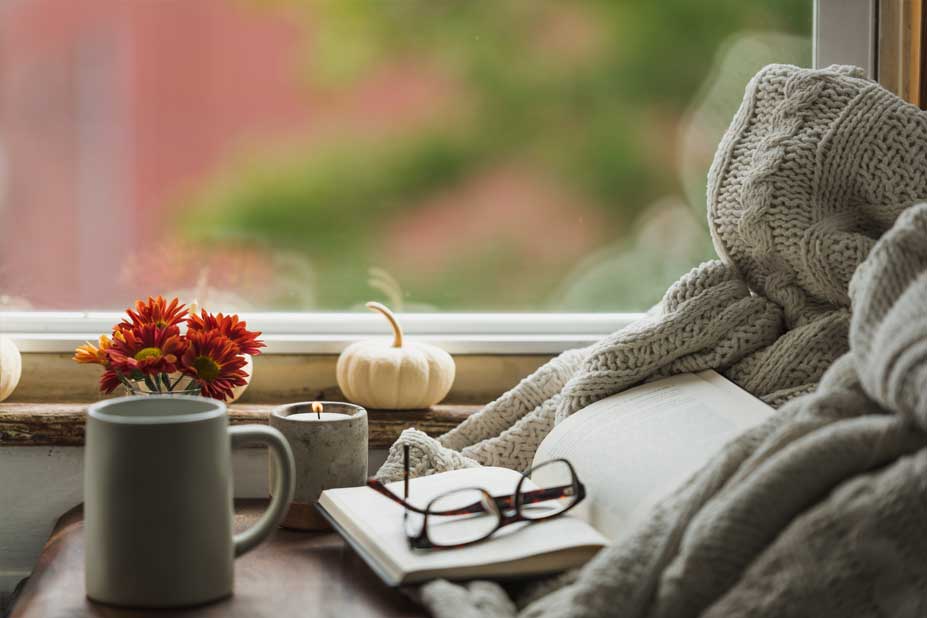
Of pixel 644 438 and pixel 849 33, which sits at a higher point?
pixel 849 33

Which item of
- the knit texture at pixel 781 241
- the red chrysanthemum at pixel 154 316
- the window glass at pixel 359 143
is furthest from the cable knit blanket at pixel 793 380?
the window glass at pixel 359 143

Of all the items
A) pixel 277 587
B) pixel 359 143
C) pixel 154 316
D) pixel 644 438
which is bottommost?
pixel 277 587

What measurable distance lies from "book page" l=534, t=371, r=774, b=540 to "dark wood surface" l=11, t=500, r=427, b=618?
0.63 ft

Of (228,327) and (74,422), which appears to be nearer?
(228,327)

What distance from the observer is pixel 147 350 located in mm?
1048

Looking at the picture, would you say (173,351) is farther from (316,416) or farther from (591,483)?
(591,483)

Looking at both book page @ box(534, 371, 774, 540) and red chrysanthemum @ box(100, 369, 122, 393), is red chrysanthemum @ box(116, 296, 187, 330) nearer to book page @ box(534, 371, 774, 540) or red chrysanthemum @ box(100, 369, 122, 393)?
red chrysanthemum @ box(100, 369, 122, 393)

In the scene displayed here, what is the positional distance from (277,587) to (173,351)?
31 centimetres

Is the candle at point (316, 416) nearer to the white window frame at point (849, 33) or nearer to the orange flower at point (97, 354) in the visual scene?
the orange flower at point (97, 354)

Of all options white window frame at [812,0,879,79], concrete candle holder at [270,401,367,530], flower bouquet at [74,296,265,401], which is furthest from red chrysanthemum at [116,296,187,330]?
white window frame at [812,0,879,79]

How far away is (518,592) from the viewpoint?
2.64 feet

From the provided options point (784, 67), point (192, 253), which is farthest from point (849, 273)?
point (192, 253)

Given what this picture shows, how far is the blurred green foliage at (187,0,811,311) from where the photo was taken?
150cm

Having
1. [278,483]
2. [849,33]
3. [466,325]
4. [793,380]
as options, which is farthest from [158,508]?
[849,33]
